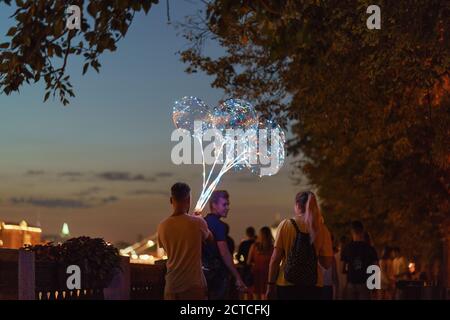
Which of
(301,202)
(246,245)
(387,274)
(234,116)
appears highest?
(234,116)

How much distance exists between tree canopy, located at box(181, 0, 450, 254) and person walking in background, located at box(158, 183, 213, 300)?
2.10 metres

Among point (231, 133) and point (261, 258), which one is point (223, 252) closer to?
point (231, 133)

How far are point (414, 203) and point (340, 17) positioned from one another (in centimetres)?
1465

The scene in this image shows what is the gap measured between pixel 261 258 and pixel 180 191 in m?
8.87

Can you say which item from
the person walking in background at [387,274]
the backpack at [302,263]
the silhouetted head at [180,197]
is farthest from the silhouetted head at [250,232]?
the silhouetted head at [180,197]

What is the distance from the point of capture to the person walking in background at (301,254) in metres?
12.0

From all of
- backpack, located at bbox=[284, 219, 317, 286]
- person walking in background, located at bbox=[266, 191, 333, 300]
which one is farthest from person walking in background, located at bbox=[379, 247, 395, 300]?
backpack, located at bbox=[284, 219, 317, 286]

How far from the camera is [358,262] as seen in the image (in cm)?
1756

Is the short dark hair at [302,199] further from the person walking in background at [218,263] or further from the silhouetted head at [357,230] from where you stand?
the silhouetted head at [357,230]

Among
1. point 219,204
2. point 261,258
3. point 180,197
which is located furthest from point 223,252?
point 261,258

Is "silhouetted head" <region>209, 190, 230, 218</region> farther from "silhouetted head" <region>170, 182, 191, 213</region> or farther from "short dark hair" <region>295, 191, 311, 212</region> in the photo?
"silhouetted head" <region>170, 182, 191, 213</region>

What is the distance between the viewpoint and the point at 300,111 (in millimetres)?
27406

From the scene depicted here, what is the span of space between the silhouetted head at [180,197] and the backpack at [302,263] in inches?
48.5

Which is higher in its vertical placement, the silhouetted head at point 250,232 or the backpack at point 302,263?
the silhouetted head at point 250,232
